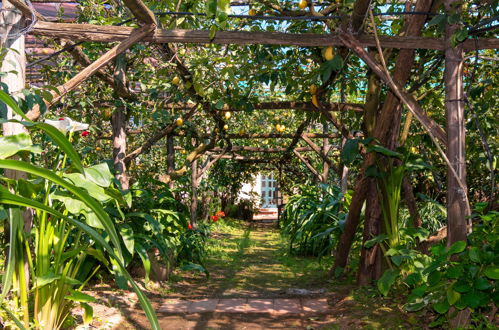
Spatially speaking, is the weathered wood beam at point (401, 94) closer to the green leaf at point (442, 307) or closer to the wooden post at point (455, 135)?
the wooden post at point (455, 135)

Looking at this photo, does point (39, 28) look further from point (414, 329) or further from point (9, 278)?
point (414, 329)

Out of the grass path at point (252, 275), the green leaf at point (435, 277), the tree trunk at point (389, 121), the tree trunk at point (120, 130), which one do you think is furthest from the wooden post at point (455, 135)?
the tree trunk at point (120, 130)

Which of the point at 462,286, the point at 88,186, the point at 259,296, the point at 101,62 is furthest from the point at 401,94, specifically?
the point at 259,296

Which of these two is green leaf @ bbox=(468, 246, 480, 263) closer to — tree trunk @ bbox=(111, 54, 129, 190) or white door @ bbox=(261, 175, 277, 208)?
tree trunk @ bbox=(111, 54, 129, 190)

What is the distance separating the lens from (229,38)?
10.1 feet

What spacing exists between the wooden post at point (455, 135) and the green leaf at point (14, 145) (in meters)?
2.18

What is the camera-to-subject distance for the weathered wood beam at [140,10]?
8.94 ft

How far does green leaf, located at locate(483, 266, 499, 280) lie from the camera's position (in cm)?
210

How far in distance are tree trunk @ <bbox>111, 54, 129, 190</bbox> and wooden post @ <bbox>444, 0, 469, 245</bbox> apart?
2722 mm

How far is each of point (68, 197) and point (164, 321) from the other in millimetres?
1586

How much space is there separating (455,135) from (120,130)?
307cm

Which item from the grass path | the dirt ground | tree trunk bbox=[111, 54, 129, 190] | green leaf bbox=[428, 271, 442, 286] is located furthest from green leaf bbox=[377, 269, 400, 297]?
tree trunk bbox=[111, 54, 129, 190]

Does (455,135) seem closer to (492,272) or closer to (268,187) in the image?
(492,272)

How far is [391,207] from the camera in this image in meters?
3.55
